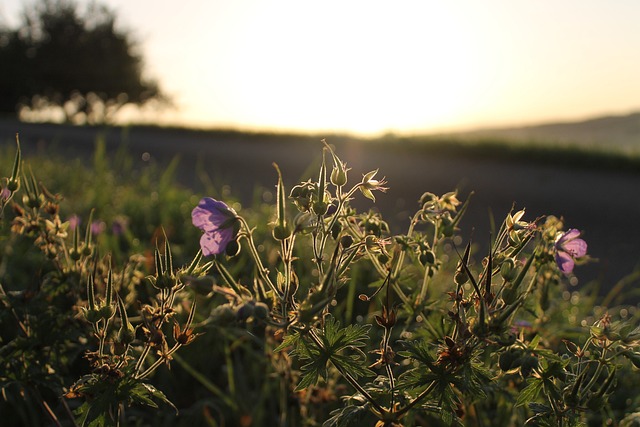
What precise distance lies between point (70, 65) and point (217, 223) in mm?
29933

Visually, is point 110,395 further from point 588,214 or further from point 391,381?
point 588,214

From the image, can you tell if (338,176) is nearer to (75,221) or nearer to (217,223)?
(217,223)

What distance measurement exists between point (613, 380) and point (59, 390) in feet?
3.95

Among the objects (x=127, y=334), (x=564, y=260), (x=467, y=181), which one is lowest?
(x=467, y=181)

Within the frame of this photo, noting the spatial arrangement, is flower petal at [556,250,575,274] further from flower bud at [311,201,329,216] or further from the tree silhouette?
the tree silhouette

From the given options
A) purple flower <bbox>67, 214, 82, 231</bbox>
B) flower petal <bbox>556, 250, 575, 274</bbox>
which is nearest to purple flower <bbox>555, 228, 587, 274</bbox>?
flower petal <bbox>556, 250, 575, 274</bbox>

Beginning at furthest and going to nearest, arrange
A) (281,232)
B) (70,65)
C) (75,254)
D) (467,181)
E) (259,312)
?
1. (70,65)
2. (467,181)
3. (75,254)
4. (281,232)
5. (259,312)

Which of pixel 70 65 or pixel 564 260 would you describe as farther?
pixel 70 65

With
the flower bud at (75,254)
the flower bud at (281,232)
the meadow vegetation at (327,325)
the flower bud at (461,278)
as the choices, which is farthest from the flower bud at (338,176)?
the flower bud at (75,254)

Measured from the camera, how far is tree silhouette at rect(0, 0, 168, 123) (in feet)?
89.8

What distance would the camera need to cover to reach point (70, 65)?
2802cm

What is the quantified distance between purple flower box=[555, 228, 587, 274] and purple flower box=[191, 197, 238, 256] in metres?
0.66

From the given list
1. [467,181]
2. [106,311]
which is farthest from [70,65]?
[106,311]

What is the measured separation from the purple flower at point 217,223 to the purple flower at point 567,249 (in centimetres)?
66
